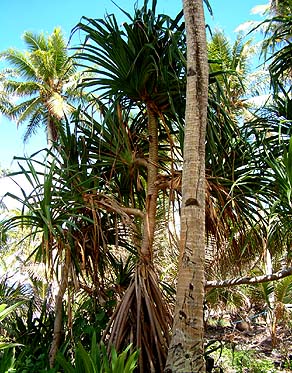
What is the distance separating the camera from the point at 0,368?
8.09ft

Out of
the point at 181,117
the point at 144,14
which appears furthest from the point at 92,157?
the point at 144,14

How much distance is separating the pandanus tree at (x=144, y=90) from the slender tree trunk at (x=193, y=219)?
41 centimetres

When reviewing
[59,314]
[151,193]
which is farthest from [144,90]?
[59,314]

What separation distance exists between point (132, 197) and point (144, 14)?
146 centimetres

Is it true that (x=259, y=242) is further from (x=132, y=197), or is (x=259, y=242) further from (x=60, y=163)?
(x=60, y=163)

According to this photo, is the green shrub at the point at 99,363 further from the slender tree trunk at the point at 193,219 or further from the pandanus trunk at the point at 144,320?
the pandanus trunk at the point at 144,320

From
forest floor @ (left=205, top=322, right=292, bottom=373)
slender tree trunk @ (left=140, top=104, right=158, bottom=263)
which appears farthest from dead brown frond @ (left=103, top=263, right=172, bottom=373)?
forest floor @ (left=205, top=322, right=292, bottom=373)

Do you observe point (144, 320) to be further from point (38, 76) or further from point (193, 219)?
point (38, 76)

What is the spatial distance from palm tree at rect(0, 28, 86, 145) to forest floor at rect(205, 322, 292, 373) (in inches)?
361

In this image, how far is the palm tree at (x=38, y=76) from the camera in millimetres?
13633

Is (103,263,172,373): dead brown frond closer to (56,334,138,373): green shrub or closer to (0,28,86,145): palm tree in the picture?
(56,334,138,373): green shrub

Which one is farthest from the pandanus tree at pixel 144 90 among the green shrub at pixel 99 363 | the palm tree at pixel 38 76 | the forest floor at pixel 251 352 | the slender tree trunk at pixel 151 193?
the palm tree at pixel 38 76

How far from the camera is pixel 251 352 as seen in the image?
5984 millimetres

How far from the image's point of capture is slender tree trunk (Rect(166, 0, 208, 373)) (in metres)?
1.98
